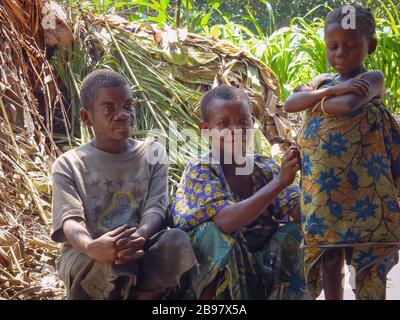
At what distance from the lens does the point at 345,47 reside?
2.42 metres

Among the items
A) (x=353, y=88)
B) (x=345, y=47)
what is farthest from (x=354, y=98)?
(x=345, y=47)

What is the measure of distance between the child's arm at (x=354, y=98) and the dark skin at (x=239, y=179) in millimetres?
205

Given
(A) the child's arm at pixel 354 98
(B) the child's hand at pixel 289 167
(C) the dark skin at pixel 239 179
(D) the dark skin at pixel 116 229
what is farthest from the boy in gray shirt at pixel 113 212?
(A) the child's arm at pixel 354 98

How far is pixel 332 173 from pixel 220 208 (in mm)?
403

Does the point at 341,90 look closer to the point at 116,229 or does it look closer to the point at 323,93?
the point at 323,93

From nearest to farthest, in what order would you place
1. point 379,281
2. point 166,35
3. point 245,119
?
point 379,281
point 245,119
point 166,35

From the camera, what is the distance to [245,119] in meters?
2.59

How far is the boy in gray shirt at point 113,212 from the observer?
2369 mm

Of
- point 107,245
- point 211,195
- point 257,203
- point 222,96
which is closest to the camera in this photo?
point 107,245

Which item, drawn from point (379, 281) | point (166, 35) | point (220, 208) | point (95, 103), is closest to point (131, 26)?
point (166, 35)

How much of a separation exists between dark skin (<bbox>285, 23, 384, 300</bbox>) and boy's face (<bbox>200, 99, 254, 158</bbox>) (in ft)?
0.54

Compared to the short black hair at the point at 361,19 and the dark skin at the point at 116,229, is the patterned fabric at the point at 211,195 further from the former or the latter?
the short black hair at the point at 361,19

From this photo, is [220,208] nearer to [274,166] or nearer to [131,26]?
[274,166]

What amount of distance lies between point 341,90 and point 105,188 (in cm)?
92
